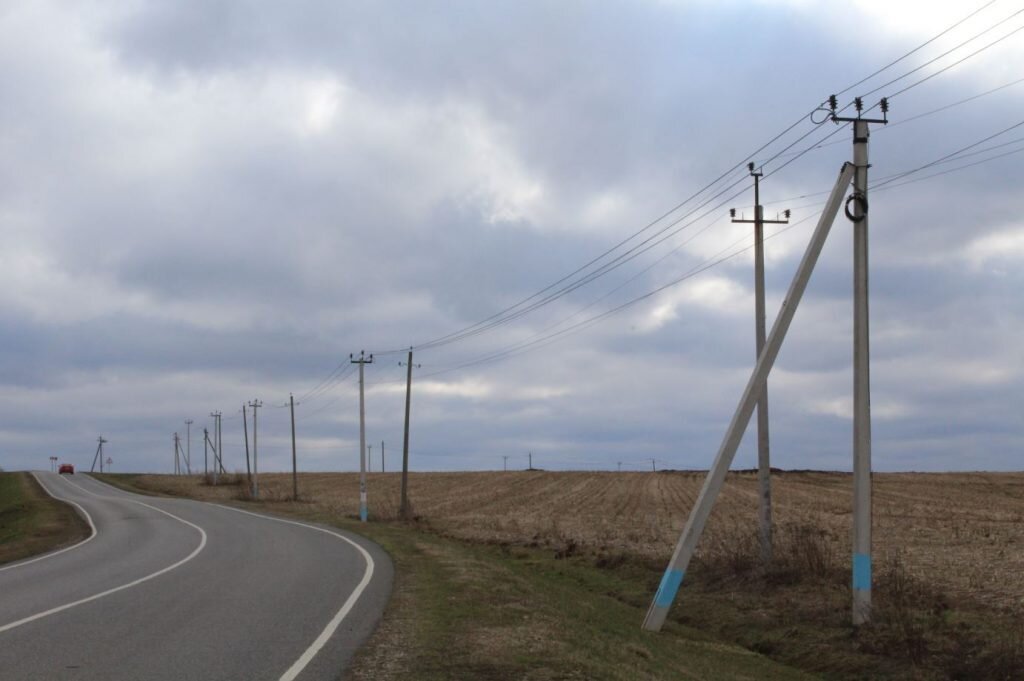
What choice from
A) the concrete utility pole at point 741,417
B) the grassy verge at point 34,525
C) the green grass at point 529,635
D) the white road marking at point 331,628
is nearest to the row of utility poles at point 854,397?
the concrete utility pole at point 741,417

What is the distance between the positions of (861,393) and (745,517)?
2063cm

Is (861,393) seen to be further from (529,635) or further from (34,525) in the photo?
(34,525)

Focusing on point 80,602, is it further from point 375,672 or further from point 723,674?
point 723,674

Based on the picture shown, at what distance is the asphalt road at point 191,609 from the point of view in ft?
33.6

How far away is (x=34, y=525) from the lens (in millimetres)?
43188

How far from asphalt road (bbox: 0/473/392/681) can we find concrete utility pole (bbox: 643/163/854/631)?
4641mm

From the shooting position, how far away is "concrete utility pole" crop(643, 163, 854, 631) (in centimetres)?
1736

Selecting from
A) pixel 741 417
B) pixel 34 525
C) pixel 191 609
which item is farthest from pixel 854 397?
pixel 34 525

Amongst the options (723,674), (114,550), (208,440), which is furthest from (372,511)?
(208,440)

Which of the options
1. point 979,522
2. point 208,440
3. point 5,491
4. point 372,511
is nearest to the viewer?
point 979,522

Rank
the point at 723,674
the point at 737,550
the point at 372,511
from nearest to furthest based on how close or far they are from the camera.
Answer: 1. the point at 723,674
2. the point at 737,550
3. the point at 372,511

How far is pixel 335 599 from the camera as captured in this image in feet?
52.8

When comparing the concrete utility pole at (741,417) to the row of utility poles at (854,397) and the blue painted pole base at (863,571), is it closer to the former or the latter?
the row of utility poles at (854,397)

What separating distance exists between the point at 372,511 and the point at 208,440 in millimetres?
66136
